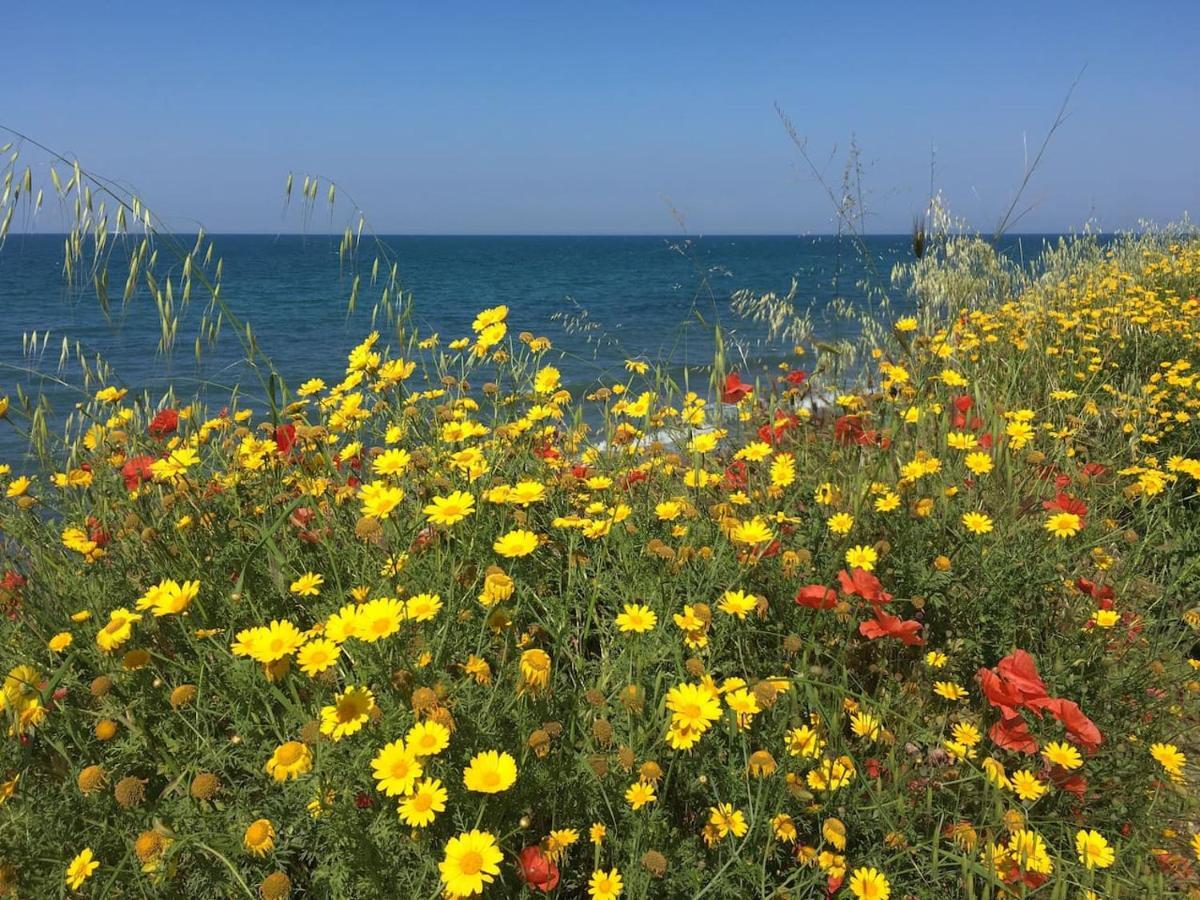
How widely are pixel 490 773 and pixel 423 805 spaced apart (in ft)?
0.37

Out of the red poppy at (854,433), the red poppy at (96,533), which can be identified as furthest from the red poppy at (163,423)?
the red poppy at (854,433)

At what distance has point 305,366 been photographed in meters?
11.5

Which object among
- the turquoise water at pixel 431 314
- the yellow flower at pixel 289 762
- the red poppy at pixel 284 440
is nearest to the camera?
the yellow flower at pixel 289 762

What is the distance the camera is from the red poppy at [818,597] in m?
1.65

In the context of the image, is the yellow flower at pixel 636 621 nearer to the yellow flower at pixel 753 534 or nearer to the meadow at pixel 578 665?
the meadow at pixel 578 665

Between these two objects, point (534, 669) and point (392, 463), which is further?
point (392, 463)

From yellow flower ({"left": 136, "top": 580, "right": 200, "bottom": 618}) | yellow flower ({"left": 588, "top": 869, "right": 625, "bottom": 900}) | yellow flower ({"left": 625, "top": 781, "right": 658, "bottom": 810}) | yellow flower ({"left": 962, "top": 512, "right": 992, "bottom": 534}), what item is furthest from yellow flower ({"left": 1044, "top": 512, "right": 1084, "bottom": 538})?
yellow flower ({"left": 136, "top": 580, "right": 200, "bottom": 618})

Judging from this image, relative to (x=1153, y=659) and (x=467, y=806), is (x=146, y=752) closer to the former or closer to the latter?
(x=467, y=806)

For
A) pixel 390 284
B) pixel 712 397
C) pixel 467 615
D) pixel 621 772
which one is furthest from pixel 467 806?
pixel 712 397

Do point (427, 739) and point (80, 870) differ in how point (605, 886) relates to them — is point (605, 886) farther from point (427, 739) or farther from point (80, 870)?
point (80, 870)

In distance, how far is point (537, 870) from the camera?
49.8 inches

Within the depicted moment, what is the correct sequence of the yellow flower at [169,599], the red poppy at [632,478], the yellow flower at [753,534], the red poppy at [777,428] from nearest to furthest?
the yellow flower at [169,599] < the yellow flower at [753,534] < the red poppy at [632,478] < the red poppy at [777,428]

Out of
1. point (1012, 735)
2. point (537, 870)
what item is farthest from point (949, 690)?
point (537, 870)

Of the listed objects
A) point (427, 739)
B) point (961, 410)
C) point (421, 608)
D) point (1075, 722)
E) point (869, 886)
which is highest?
point (961, 410)
